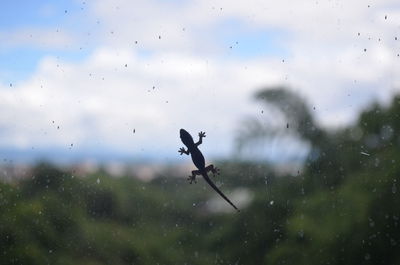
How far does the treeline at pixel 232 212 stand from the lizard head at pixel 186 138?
1.50 feet

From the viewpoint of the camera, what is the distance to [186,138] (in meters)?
1.79

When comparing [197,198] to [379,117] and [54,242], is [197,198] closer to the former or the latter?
[54,242]

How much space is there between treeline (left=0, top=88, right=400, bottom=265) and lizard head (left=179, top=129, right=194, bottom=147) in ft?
1.50

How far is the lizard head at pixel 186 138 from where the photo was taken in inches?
70.1

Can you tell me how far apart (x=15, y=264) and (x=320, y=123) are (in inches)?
49.9

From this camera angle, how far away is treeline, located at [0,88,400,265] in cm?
234

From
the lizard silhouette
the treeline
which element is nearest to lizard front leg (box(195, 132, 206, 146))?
the lizard silhouette

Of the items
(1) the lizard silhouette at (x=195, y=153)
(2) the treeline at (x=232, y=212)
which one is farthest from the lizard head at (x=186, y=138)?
(2) the treeline at (x=232, y=212)

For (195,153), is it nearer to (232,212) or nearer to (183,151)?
(183,151)

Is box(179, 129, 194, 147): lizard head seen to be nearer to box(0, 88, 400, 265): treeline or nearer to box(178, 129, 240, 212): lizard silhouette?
box(178, 129, 240, 212): lizard silhouette

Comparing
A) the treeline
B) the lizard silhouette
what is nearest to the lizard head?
the lizard silhouette

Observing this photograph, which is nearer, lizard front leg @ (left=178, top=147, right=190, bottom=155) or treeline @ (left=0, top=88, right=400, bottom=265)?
lizard front leg @ (left=178, top=147, right=190, bottom=155)

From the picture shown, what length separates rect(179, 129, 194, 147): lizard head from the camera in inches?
70.1

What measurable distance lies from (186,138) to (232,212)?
77 cm
